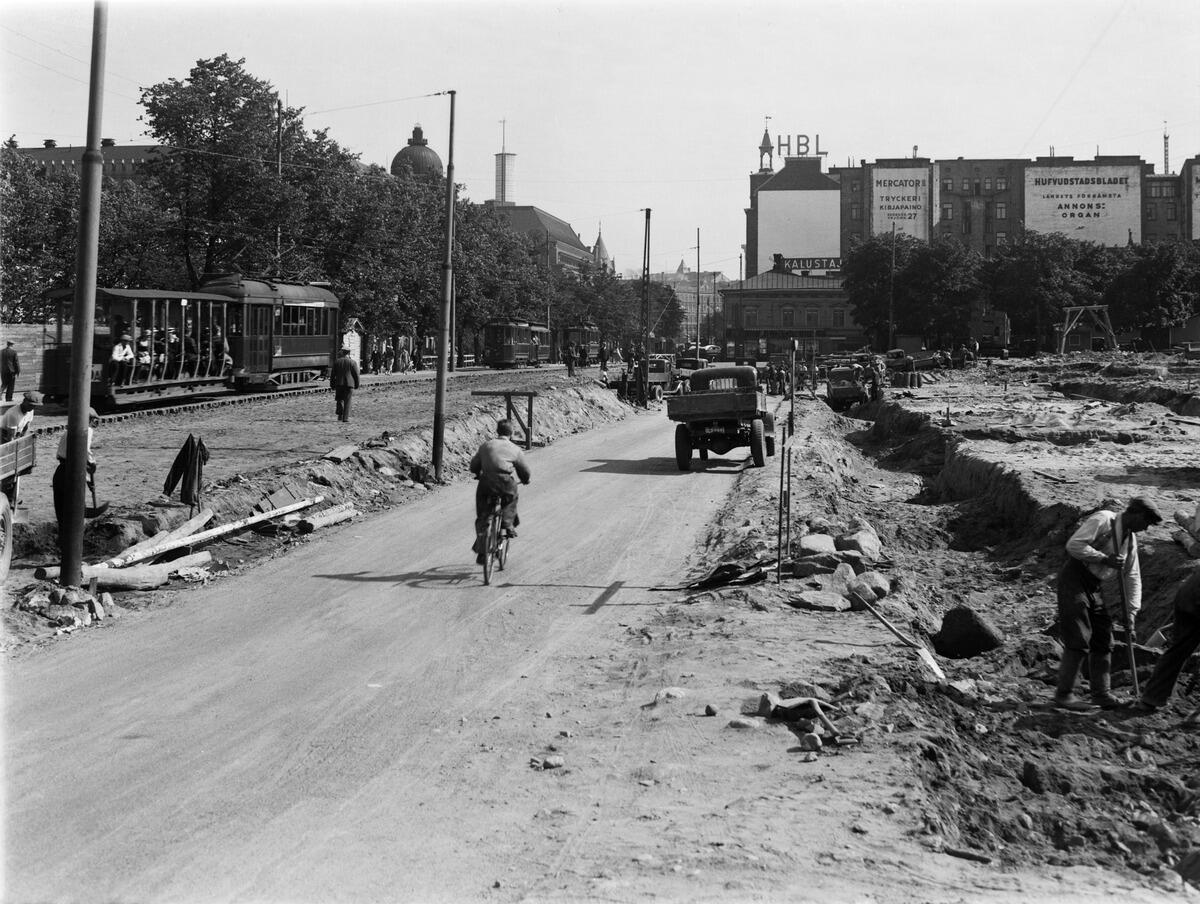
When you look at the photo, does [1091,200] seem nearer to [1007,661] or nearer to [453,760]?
[1007,661]

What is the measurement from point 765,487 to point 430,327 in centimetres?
5310

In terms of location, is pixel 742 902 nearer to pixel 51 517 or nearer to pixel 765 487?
pixel 51 517

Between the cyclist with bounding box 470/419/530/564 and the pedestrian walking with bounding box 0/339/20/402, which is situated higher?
the pedestrian walking with bounding box 0/339/20/402

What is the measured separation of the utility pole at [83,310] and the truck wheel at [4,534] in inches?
22.5

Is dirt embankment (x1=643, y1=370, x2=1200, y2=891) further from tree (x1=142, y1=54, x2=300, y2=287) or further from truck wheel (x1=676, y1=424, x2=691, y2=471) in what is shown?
tree (x1=142, y1=54, x2=300, y2=287)

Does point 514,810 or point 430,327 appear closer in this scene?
point 514,810

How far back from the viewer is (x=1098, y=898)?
19.3 feet

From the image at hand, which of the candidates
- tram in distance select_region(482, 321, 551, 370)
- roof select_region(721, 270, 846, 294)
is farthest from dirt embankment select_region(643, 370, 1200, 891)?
roof select_region(721, 270, 846, 294)

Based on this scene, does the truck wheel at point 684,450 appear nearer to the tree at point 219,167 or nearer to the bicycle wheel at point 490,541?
the bicycle wheel at point 490,541

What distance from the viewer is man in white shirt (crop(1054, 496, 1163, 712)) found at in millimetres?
9562

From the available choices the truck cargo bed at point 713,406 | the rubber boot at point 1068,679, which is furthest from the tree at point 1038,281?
the rubber boot at point 1068,679

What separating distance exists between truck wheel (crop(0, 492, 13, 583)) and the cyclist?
15.6ft

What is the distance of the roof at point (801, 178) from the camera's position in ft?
412

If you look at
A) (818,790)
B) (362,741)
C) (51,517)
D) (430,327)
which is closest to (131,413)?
(51,517)
